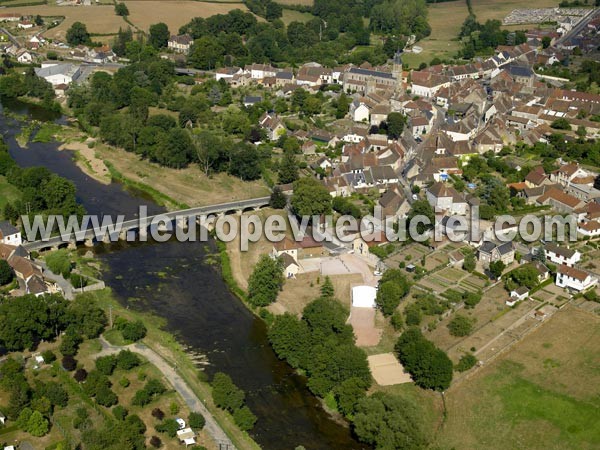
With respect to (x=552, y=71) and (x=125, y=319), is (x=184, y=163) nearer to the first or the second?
(x=125, y=319)

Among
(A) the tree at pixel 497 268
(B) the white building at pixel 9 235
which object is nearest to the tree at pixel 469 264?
(A) the tree at pixel 497 268

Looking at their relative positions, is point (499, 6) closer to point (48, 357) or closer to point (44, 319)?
point (44, 319)

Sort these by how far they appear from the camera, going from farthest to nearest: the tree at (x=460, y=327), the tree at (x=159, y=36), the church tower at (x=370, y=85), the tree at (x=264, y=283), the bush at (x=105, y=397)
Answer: the tree at (x=159, y=36) → the church tower at (x=370, y=85) → the tree at (x=264, y=283) → the tree at (x=460, y=327) → the bush at (x=105, y=397)

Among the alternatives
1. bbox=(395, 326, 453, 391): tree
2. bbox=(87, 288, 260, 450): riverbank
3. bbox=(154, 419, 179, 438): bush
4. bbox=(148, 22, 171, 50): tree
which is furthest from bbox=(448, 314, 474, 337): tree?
bbox=(148, 22, 171, 50): tree

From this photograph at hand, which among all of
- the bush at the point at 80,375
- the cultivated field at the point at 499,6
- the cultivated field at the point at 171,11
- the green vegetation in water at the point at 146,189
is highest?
the cultivated field at the point at 499,6

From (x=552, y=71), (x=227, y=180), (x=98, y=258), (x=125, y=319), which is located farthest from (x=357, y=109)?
(x=125, y=319)

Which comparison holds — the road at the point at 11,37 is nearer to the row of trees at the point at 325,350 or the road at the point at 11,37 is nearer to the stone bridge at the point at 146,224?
the stone bridge at the point at 146,224
